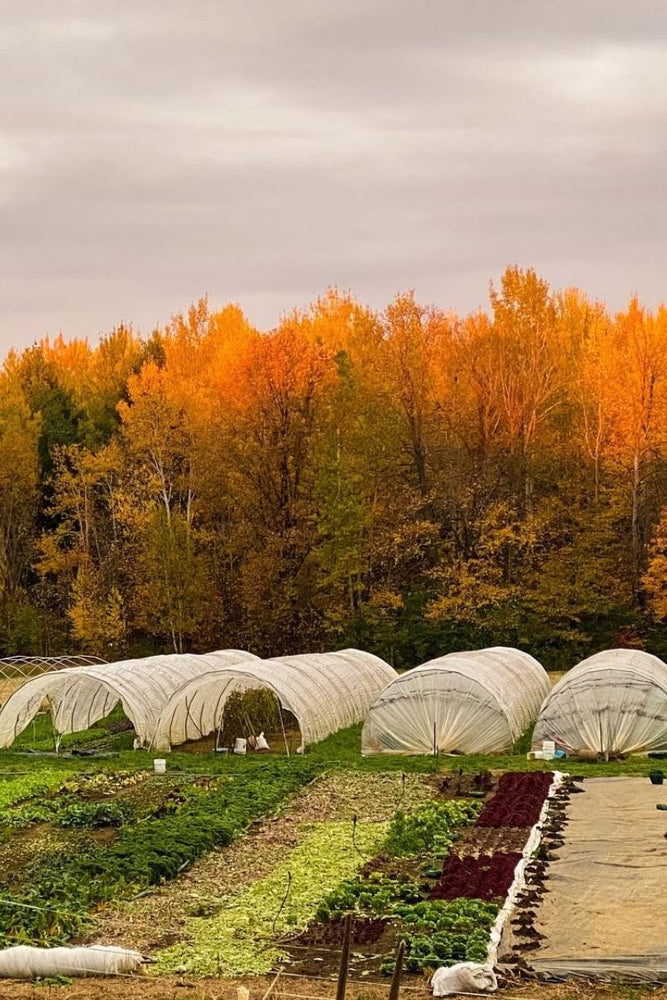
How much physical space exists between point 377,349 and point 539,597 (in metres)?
11.8

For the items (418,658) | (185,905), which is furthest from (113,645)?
(185,905)

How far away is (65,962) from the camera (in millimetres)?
12141

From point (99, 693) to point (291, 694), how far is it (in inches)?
338

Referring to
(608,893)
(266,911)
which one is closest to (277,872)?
(266,911)

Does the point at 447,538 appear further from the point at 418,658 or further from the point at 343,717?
the point at 343,717

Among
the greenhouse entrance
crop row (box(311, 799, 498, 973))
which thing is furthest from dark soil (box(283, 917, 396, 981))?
the greenhouse entrance

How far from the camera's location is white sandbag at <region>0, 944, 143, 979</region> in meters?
12.1

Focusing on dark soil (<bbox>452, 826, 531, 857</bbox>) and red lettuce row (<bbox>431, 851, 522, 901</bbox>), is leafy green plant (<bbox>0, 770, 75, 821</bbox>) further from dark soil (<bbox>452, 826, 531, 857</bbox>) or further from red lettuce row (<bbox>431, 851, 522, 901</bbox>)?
red lettuce row (<bbox>431, 851, 522, 901</bbox>)

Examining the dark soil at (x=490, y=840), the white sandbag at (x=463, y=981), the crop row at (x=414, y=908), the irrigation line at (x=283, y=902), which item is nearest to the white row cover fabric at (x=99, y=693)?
the crop row at (x=414, y=908)

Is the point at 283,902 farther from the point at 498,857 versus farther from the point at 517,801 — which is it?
the point at 517,801

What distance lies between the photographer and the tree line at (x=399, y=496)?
43094mm

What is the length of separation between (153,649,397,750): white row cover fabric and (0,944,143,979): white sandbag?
1385cm

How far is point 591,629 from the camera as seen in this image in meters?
42.6

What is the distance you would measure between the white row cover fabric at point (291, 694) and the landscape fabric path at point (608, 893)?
330 inches
